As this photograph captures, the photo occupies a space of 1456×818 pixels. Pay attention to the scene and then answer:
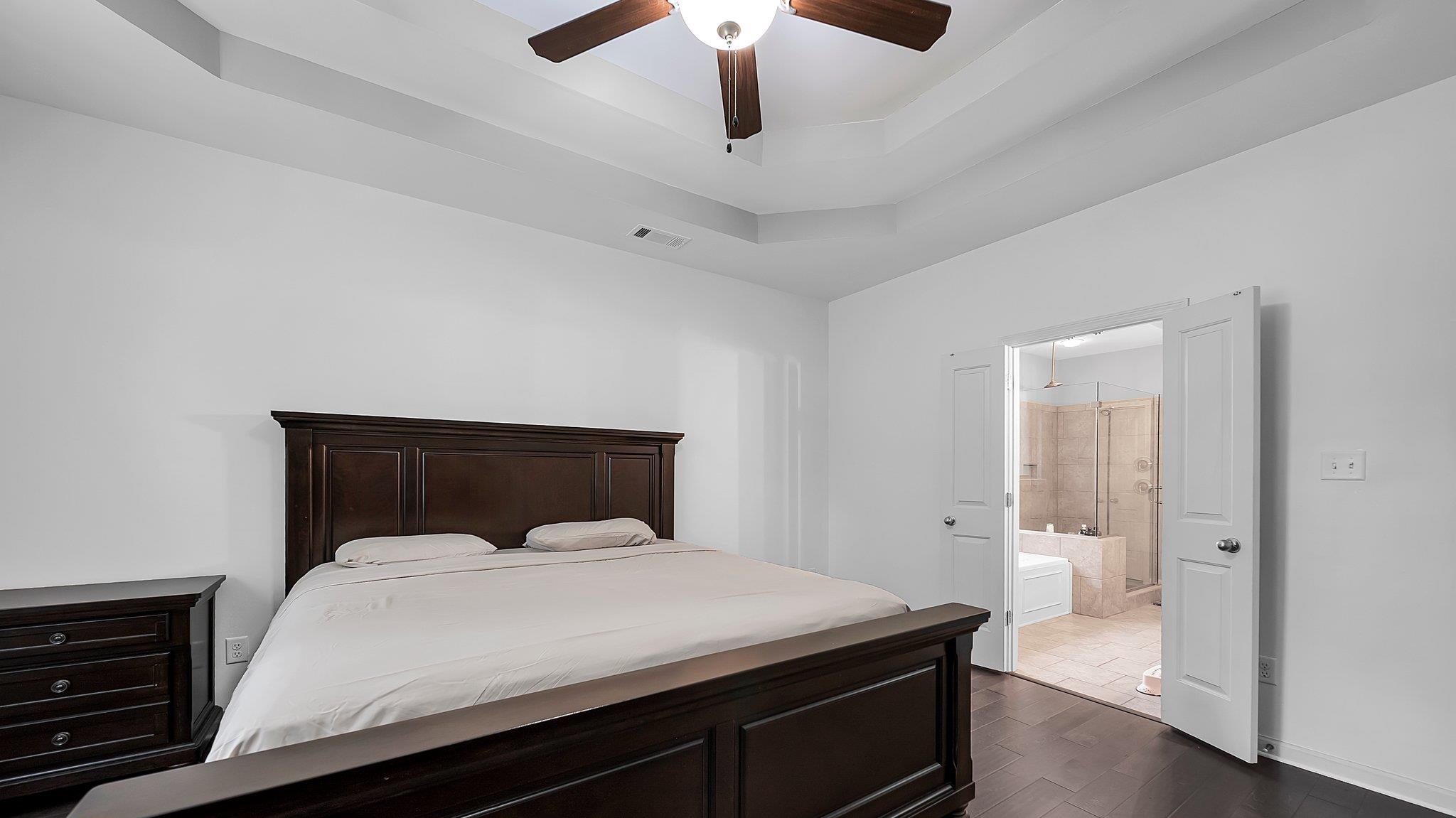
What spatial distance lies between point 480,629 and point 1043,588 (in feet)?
15.5

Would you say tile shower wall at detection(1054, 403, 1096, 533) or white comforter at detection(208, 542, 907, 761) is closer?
white comforter at detection(208, 542, 907, 761)

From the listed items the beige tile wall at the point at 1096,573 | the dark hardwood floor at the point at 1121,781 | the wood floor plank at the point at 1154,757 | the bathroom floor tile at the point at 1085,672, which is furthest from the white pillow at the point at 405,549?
the beige tile wall at the point at 1096,573

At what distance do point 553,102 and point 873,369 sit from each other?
296 centimetres

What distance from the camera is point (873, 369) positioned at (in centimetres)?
489

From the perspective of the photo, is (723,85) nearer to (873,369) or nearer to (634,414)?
(634,414)

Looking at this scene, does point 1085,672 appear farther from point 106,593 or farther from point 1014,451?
point 106,593

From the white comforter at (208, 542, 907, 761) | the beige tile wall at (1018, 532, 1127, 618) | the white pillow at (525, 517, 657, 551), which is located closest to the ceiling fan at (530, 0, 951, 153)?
the white comforter at (208, 542, 907, 761)

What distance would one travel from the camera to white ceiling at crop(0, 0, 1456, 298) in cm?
228

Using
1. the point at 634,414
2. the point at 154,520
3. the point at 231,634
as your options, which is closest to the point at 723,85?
the point at 634,414

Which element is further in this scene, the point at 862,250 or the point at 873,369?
the point at 873,369

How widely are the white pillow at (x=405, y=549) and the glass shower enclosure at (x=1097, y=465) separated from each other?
18.0 feet

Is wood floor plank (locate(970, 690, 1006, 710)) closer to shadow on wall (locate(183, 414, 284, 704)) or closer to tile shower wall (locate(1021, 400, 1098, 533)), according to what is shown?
shadow on wall (locate(183, 414, 284, 704))

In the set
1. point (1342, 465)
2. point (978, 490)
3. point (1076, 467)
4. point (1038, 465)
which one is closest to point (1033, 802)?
point (1342, 465)

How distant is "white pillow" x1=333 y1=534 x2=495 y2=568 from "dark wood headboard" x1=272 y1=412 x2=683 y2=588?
0.51ft
